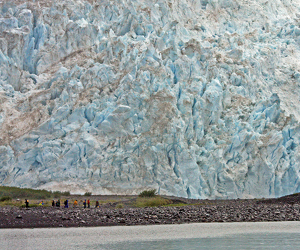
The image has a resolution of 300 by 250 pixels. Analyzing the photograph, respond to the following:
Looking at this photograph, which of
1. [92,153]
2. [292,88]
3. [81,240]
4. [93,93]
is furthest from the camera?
[292,88]

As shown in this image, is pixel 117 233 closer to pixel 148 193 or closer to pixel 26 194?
pixel 148 193

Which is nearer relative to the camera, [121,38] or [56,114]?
[56,114]

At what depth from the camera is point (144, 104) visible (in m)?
31.0

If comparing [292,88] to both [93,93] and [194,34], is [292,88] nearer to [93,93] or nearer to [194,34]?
[194,34]

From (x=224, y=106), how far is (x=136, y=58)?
774 cm

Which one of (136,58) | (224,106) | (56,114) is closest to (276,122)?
(224,106)

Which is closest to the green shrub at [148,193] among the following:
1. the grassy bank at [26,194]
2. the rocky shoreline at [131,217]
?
the grassy bank at [26,194]

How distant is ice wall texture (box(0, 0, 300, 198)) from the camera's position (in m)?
29.6

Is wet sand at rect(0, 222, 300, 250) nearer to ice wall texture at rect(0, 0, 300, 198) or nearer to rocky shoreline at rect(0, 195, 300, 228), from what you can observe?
rocky shoreline at rect(0, 195, 300, 228)

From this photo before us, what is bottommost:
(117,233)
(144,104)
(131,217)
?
(117,233)

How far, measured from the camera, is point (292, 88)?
36.9 metres

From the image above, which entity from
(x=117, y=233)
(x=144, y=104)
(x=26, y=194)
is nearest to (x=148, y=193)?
(x=144, y=104)

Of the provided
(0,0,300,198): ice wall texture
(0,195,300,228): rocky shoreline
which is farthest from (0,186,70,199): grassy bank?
(0,195,300,228): rocky shoreline

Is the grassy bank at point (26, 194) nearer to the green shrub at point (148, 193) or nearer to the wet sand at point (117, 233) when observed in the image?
the green shrub at point (148, 193)
